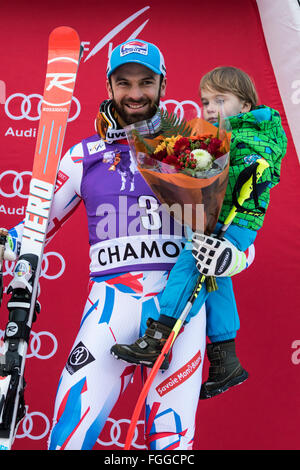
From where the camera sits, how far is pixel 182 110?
312 cm

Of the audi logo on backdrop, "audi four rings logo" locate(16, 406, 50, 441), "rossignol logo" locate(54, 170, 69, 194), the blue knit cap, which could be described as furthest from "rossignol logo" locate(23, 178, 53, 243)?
"audi four rings logo" locate(16, 406, 50, 441)

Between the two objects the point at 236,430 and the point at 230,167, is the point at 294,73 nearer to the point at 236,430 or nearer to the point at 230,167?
the point at 230,167

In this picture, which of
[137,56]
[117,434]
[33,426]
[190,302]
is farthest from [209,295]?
[33,426]

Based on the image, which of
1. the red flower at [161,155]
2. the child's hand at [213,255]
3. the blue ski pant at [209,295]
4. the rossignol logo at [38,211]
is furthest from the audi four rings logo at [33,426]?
the red flower at [161,155]

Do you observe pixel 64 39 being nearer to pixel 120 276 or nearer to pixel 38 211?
pixel 38 211

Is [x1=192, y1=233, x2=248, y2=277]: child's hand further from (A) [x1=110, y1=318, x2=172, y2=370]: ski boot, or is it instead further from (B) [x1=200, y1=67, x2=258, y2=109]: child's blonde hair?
(B) [x1=200, y1=67, x2=258, y2=109]: child's blonde hair

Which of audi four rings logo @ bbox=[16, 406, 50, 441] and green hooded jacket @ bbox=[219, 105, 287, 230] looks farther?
audi four rings logo @ bbox=[16, 406, 50, 441]

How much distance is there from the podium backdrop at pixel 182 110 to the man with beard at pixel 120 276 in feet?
2.86

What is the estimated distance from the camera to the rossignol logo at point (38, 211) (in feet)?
7.34

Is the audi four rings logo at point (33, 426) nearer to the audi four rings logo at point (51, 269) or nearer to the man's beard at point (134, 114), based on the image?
the audi four rings logo at point (51, 269)

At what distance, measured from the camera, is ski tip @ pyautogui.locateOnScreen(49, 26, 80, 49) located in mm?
2529

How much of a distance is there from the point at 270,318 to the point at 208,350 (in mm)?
1096

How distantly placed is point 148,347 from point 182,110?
1.59 meters
